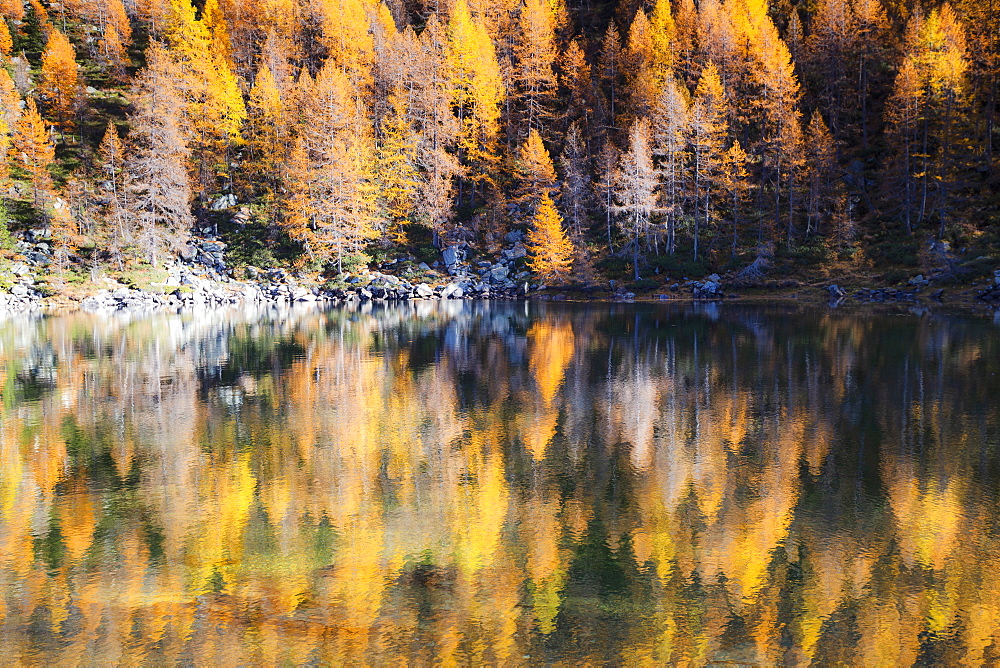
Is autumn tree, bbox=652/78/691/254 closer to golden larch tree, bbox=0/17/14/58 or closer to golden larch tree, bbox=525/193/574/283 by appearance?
golden larch tree, bbox=525/193/574/283

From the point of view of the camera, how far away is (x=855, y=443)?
1327 centimetres

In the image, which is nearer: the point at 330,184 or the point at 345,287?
the point at 345,287

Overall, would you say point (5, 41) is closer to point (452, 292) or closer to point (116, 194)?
point (116, 194)

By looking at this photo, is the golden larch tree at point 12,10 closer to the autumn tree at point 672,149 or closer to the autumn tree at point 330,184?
the autumn tree at point 330,184

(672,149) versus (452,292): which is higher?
(672,149)

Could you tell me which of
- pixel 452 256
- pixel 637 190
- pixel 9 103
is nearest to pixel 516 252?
pixel 452 256

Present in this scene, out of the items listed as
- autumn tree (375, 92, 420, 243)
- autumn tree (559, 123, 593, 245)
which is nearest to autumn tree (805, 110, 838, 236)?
autumn tree (559, 123, 593, 245)

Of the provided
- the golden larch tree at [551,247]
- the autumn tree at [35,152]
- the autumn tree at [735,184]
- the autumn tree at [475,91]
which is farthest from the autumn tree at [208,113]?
the autumn tree at [735,184]

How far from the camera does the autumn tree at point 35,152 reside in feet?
211

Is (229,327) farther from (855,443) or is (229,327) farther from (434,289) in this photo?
(855,443)

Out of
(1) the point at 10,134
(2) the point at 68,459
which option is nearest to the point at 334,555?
(2) the point at 68,459

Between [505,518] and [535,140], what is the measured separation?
63.0m

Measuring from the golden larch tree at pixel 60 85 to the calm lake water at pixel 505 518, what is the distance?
236ft

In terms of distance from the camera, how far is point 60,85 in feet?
264
